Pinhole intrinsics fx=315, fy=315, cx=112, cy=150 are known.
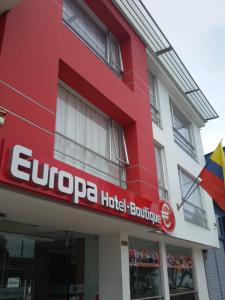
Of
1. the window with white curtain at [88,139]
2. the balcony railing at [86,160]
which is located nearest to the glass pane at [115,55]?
the window with white curtain at [88,139]

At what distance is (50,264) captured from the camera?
24.1 ft

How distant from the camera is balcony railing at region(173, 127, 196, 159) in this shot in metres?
12.4

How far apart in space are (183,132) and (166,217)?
6558 millimetres

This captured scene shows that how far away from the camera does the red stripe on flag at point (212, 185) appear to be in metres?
9.38

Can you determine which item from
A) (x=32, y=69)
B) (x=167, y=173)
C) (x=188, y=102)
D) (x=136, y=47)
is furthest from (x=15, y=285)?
(x=188, y=102)

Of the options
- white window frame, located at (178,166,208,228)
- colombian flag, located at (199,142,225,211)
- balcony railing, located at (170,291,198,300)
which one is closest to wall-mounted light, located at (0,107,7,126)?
colombian flag, located at (199,142,225,211)

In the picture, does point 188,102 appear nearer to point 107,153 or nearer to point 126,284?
point 107,153

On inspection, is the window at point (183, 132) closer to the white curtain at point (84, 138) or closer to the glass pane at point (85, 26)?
the glass pane at point (85, 26)

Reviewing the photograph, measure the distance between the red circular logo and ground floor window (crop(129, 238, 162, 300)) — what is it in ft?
2.89

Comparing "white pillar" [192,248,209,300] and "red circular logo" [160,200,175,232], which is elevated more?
"red circular logo" [160,200,175,232]

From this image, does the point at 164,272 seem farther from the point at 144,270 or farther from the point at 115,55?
the point at 115,55

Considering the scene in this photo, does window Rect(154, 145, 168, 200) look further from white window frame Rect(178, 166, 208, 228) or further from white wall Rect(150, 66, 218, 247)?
white window frame Rect(178, 166, 208, 228)

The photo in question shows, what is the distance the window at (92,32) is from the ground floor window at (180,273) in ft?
20.0

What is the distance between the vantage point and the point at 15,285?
19.6 ft
